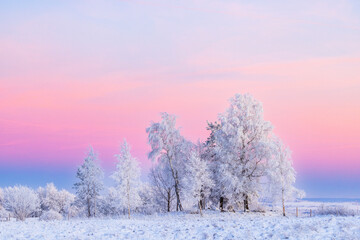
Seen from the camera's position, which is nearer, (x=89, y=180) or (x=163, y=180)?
(x=163, y=180)

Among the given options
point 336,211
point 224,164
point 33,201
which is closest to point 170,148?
point 224,164

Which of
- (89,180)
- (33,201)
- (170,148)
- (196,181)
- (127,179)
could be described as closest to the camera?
(196,181)

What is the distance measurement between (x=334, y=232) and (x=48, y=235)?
16.5 m

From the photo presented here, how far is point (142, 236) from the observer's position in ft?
64.5

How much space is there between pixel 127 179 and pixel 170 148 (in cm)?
745

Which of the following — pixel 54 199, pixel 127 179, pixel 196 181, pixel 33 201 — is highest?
pixel 127 179

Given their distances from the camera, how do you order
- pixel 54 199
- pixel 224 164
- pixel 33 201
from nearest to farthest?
pixel 224 164, pixel 33 201, pixel 54 199

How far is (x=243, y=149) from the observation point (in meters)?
42.2

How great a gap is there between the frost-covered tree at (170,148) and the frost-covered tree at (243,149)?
691 centimetres

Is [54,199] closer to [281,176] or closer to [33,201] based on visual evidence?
[33,201]

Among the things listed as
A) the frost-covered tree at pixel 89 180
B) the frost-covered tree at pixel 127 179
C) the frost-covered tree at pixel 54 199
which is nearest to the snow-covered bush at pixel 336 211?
the frost-covered tree at pixel 127 179

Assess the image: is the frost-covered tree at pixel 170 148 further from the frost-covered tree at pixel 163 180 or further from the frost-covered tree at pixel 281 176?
the frost-covered tree at pixel 281 176

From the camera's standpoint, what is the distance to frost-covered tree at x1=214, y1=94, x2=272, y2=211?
40.8 meters

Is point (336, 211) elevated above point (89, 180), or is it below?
below
